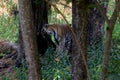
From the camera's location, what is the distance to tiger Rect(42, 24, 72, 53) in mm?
7140

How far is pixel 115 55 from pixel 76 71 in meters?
2.95

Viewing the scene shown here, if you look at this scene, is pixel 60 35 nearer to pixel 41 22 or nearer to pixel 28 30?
pixel 41 22

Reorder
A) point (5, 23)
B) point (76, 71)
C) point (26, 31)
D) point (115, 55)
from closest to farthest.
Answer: point (26, 31), point (76, 71), point (115, 55), point (5, 23)

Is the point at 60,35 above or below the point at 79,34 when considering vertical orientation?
below

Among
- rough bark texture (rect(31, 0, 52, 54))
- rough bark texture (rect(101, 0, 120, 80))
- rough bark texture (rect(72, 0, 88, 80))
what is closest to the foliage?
rough bark texture (rect(31, 0, 52, 54))

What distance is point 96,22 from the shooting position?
7172 mm

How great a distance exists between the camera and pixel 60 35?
25.2 ft

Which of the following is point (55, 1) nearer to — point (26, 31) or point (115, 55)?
point (26, 31)

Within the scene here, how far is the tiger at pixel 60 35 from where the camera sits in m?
7.14

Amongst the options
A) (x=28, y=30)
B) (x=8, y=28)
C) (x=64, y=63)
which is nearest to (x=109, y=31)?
(x=28, y=30)

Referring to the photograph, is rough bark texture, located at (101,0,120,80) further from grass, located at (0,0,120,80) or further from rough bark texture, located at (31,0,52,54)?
rough bark texture, located at (31,0,52,54)

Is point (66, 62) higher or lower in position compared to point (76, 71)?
lower

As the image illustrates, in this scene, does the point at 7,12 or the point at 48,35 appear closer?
the point at 48,35

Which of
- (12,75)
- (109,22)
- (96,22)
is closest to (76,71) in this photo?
(109,22)
